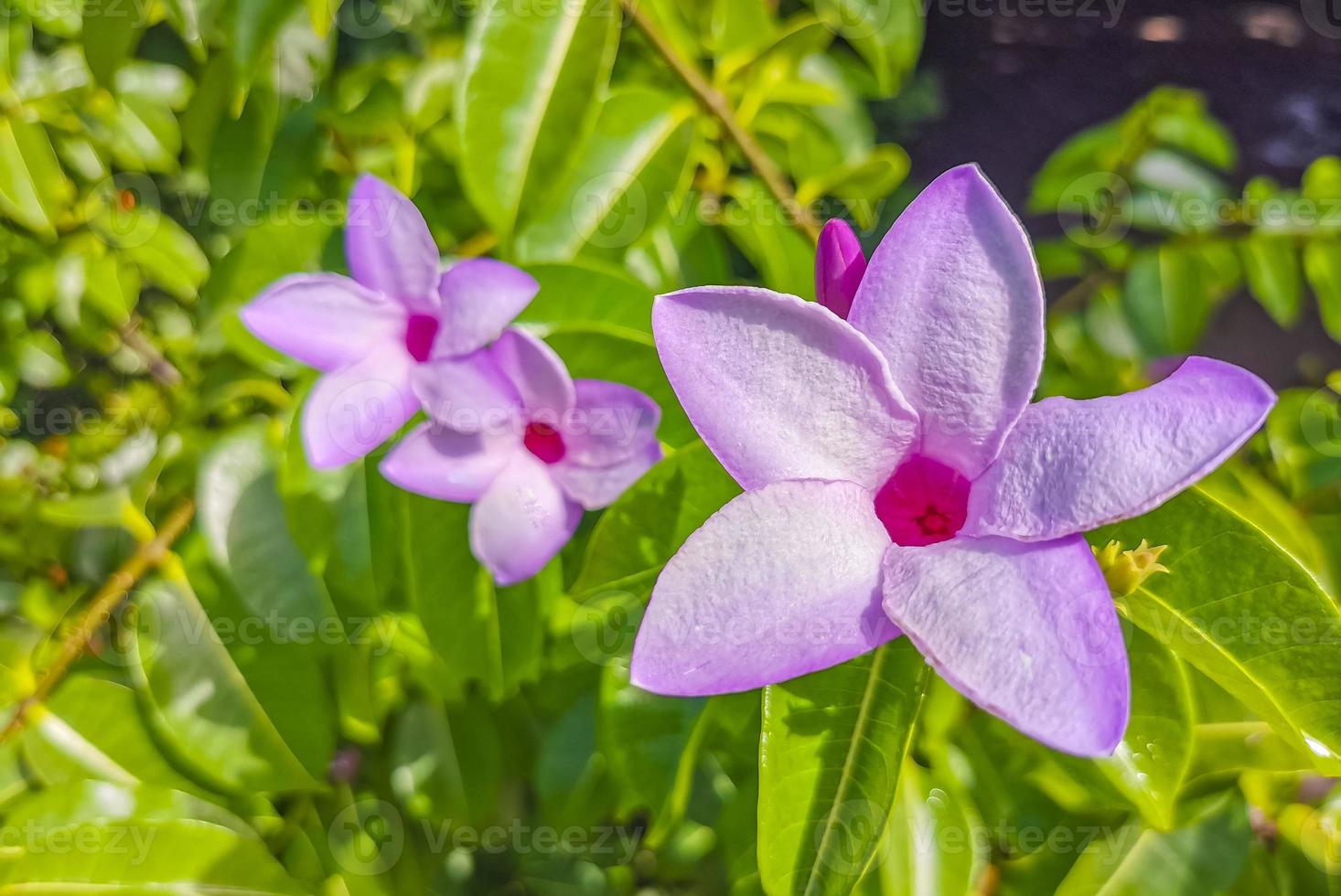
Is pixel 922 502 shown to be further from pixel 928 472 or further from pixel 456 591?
pixel 456 591

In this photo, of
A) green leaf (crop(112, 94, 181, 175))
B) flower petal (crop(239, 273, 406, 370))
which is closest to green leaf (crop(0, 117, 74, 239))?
green leaf (crop(112, 94, 181, 175))

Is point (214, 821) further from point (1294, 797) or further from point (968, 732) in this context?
point (1294, 797)

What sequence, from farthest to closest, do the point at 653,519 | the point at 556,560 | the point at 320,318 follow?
the point at 556,560, the point at 320,318, the point at 653,519

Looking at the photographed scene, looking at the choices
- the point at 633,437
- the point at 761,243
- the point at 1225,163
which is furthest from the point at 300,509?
the point at 1225,163

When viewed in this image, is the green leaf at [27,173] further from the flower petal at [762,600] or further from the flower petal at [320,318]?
the flower petal at [762,600]

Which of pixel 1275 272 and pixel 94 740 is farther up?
pixel 1275 272

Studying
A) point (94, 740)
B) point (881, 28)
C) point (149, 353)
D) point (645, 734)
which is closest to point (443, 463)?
point (645, 734)

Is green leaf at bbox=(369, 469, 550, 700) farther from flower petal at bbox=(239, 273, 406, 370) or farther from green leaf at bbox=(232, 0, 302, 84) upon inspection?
green leaf at bbox=(232, 0, 302, 84)
